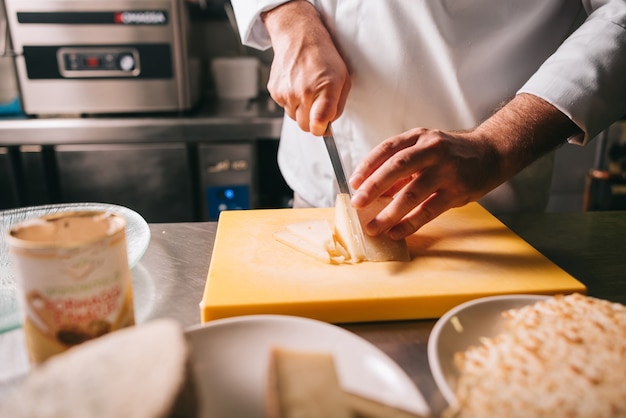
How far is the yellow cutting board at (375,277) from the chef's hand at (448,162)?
0.08 meters

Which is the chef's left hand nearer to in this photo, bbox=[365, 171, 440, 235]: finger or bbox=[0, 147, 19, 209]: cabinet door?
bbox=[365, 171, 440, 235]: finger

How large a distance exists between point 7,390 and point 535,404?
1.81ft

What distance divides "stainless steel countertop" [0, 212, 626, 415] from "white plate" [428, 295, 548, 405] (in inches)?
2.2

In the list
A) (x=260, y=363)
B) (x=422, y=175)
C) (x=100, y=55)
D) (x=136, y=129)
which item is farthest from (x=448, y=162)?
(x=100, y=55)

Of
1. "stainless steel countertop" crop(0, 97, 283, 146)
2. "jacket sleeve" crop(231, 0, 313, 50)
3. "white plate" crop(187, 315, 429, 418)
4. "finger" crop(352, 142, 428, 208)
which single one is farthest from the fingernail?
"stainless steel countertop" crop(0, 97, 283, 146)

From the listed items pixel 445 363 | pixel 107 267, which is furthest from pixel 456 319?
pixel 107 267

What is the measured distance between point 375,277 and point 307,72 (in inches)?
18.1

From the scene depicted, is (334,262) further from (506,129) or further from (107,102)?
(107,102)

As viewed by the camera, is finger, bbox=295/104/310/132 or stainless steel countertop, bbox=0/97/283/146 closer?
finger, bbox=295/104/310/132

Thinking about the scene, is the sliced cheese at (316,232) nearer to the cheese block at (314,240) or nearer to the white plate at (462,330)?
the cheese block at (314,240)

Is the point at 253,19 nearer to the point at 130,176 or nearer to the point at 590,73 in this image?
the point at 590,73

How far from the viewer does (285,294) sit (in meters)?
0.76

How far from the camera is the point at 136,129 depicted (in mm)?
1887

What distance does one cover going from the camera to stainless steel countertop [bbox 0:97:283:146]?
73.5 inches
